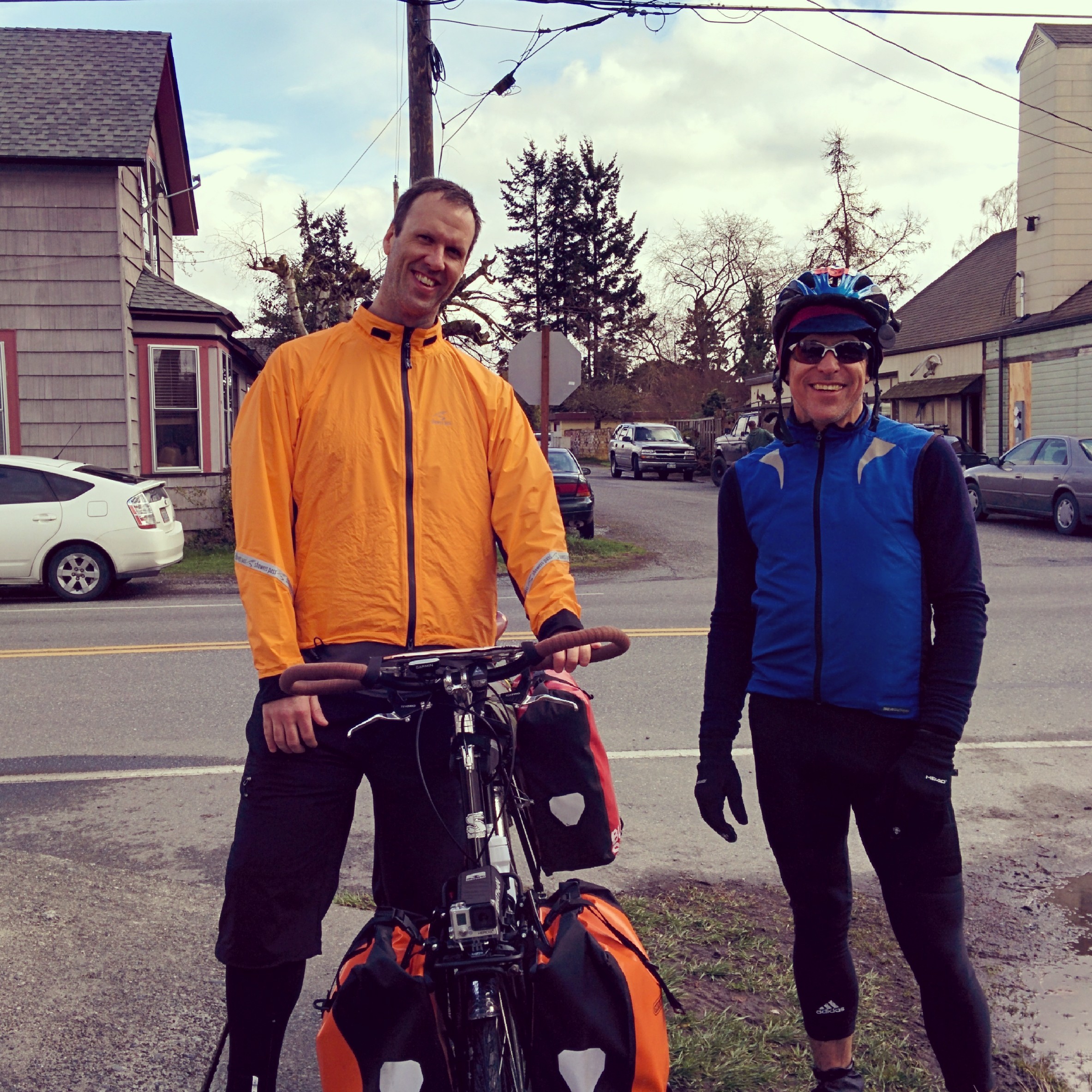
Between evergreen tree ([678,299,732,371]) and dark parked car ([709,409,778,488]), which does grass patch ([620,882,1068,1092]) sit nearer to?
dark parked car ([709,409,778,488])

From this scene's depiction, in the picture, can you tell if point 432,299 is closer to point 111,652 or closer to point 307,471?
point 307,471

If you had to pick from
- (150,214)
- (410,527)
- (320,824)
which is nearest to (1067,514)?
(150,214)

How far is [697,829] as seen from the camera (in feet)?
16.6

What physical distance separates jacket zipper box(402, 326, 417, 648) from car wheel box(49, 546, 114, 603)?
1138cm

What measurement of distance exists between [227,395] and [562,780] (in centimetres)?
1846

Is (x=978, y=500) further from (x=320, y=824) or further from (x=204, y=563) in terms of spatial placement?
(x=320, y=824)

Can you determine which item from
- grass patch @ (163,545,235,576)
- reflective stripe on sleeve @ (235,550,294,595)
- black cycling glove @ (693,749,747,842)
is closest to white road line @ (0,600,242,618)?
grass patch @ (163,545,235,576)

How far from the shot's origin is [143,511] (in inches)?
516

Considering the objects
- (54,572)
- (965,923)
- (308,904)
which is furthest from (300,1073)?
(54,572)

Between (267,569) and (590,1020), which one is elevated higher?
(267,569)

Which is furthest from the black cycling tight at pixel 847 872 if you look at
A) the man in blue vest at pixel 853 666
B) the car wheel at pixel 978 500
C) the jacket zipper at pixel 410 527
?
the car wheel at pixel 978 500

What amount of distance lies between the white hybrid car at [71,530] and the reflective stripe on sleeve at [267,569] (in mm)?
11215

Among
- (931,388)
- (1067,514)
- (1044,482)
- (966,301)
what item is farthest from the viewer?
(966,301)

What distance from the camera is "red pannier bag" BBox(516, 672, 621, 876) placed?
2312 millimetres
